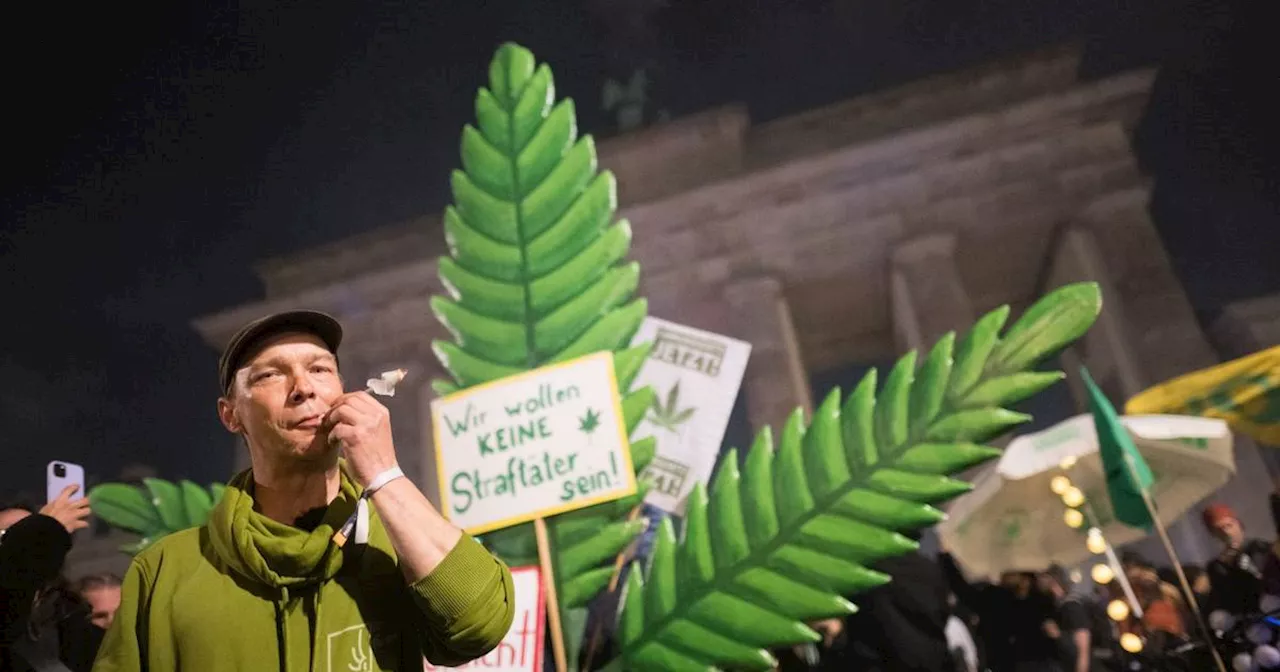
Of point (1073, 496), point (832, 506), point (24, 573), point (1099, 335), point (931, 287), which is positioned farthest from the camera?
point (931, 287)

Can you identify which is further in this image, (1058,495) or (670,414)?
(1058,495)

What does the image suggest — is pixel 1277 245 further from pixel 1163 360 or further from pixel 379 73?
pixel 379 73

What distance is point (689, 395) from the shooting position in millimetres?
2842

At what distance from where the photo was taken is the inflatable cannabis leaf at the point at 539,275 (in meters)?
2.01

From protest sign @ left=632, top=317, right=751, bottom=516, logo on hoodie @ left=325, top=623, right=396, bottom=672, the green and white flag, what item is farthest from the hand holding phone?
the green and white flag

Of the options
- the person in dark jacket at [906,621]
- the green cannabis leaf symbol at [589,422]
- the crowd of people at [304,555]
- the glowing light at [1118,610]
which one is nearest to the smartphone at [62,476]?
the crowd of people at [304,555]

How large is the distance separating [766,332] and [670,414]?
1.86m

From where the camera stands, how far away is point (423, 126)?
14.8 ft

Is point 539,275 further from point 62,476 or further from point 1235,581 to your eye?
point 1235,581

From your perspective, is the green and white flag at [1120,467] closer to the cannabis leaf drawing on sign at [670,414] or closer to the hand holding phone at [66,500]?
the cannabis leaf drawing on sign at [670,414]

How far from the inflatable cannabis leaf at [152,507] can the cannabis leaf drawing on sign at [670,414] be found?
136 cm

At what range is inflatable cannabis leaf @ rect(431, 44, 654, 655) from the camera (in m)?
2.01

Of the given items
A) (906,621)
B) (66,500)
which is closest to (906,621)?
(906,621)

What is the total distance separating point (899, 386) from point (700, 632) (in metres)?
0.73
